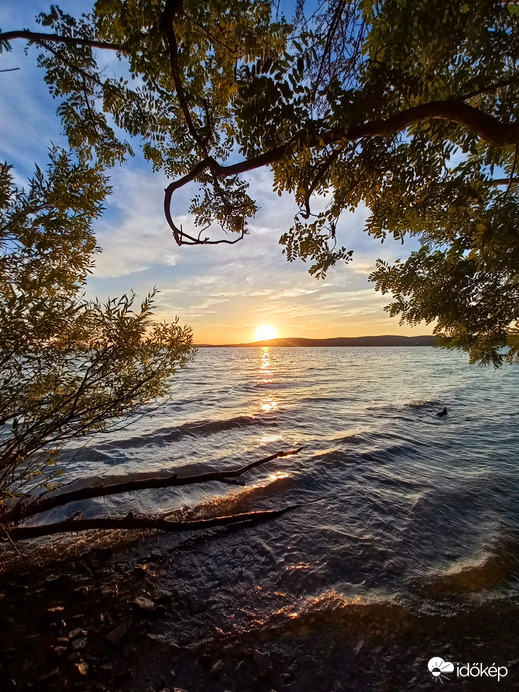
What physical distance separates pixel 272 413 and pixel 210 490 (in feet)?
35.1

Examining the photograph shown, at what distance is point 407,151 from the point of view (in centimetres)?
498

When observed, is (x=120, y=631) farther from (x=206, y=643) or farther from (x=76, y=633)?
(x=206, y=643)

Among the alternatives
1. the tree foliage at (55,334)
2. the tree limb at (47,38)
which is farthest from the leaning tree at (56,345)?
the tree limb at (47,38)

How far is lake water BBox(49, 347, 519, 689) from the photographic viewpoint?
13.6ft

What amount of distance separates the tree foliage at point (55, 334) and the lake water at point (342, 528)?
3.20 metres

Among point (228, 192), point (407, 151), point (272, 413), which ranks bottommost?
point (272, 413)

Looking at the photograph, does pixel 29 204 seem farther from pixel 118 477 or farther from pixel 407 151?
pixel 118 477

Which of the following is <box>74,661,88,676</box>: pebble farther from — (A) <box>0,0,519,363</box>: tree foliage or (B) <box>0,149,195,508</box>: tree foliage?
(A) <box>0,0,519,363</box>: tree foliage

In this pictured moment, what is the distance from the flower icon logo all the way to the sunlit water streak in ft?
2.54

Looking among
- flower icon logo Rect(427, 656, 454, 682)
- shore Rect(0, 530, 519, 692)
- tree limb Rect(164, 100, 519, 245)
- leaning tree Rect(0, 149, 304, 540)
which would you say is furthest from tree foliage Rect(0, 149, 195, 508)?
flower icon logo Rect(427, 656, 454, 682)

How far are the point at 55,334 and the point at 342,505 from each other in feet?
25.2

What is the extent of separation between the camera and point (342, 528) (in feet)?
21.2

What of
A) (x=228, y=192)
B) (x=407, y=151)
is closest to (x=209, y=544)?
(x=228, y=192)

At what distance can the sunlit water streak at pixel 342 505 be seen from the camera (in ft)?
15.3
